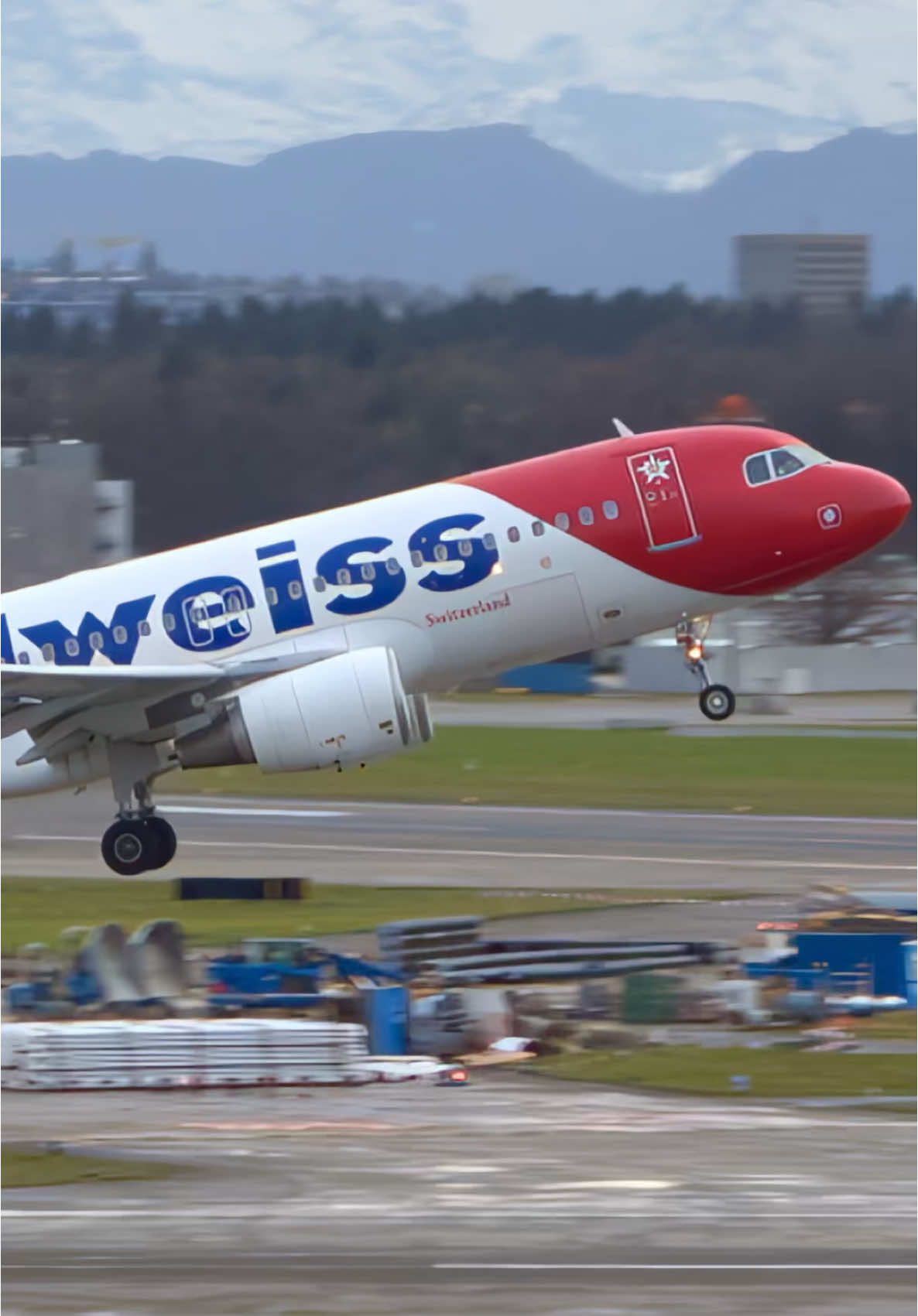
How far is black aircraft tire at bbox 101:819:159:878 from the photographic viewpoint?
2898 cm

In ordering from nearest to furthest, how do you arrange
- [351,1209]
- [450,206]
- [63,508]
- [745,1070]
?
1. [351,1209]
2. [745,1070]
3. [63,508]
4. [450,206]

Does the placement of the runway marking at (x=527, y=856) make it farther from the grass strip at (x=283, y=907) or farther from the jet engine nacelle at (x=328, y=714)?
the jet engine nacelle at (x=328, y=714)

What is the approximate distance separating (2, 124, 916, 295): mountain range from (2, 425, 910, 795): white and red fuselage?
124320 millimetres

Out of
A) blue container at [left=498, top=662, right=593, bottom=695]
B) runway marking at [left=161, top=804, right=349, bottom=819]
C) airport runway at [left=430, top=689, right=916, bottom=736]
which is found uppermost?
blue container at [left=498, top=662, right=593, bottom=695]

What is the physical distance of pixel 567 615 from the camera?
27703 millimetres

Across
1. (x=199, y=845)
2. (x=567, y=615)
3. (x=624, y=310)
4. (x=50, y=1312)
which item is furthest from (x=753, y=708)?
(x=50, y=1312)

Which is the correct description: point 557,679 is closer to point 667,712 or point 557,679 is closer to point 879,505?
point 667,712

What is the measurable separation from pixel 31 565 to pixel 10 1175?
5818cm

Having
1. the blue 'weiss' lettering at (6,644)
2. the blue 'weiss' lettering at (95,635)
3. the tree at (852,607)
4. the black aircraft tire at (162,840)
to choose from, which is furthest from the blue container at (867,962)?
→ the tree at (852,607)

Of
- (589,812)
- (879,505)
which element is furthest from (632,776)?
(879,505)

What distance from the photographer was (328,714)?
26719 millimetres

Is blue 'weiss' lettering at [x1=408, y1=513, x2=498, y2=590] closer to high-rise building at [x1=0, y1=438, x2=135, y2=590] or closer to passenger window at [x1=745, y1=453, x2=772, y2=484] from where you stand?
passenger window at [x1=745, y1=453, x2=772, y2=484]

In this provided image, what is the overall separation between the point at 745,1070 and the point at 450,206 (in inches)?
7022

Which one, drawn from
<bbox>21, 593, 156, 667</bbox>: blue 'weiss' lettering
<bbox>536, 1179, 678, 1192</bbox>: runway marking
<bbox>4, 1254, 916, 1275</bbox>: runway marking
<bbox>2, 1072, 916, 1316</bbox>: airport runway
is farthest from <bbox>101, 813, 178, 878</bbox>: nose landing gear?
<bbox>4, 1254, 916, 1275</bbox>: runway marking
